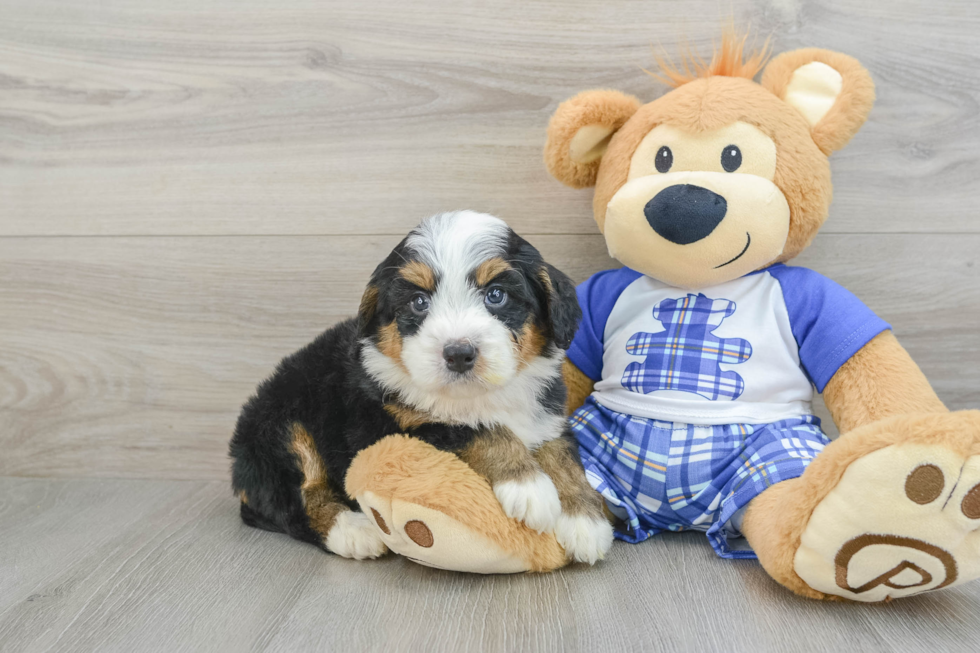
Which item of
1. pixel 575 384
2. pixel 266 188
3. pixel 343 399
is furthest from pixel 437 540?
pixel 266 188

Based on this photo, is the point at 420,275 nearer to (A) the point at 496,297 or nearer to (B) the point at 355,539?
(A) the point at 496,297

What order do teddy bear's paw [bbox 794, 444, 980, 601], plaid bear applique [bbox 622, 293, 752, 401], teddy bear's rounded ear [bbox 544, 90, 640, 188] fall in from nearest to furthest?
teddy bear's paw [bbox 794, 444, 980, 601], plaid bear applique [bbox 622, 293, 752, 401], teddy bear's rounded ear [bbox 544, 90, 640, 188]

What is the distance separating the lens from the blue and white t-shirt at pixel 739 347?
5.23ft

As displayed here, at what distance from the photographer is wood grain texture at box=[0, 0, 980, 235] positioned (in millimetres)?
1948

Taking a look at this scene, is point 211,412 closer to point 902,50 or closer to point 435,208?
point 435,208

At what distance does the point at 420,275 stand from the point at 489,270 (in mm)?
137

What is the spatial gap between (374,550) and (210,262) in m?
1.09

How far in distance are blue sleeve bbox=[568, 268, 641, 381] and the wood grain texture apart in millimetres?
286

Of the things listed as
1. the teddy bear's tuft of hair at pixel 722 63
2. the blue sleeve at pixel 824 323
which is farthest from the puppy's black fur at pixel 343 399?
the teddy bear's tuft of hair at pixel 722 63

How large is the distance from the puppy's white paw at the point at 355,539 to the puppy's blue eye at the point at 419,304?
0.51m

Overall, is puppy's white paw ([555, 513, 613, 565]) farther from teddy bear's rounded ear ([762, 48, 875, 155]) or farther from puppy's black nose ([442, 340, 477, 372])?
teddy bear's rounded ear ([762, 48, 875, 155])

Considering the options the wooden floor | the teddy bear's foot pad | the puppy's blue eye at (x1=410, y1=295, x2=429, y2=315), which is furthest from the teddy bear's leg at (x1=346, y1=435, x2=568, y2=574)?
the wooden floor

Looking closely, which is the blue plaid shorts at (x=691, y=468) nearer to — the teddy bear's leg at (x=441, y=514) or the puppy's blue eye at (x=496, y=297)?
the teddy bear's leg at (x=441, y=514)

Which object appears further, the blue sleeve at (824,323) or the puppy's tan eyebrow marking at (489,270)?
the blue sleeve at (824,323)
